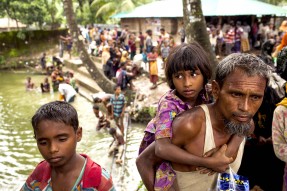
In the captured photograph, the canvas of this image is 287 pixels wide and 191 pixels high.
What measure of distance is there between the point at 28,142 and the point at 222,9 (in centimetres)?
1111

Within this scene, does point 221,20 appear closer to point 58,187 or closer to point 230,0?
point 230,0

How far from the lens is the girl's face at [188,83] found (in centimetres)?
203

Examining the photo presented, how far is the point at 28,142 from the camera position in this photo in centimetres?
906

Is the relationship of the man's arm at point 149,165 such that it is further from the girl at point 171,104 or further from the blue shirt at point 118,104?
the blue shirt at point 118,104

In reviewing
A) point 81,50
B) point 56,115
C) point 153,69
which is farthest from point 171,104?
point 81,50

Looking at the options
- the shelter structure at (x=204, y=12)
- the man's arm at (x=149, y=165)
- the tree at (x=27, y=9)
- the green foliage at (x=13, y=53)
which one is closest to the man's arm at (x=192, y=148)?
the man's arm at (x=149, y=165)

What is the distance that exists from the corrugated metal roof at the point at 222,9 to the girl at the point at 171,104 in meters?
13.4

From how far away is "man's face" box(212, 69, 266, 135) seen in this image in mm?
1663

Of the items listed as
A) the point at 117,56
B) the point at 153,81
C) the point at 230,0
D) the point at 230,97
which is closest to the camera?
the point at 230,97

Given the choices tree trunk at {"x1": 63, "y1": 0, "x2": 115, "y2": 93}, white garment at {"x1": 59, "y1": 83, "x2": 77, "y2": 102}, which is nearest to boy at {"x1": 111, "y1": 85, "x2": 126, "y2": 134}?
tree trunk at {"x1": 63, "y1": 0, "x2": 115, "y2": 93}

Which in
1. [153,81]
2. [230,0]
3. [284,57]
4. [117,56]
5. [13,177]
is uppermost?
[230,0]

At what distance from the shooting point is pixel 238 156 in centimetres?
185

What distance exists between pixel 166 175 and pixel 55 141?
27.2 inches

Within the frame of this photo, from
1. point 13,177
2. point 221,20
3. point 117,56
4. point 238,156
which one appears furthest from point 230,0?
point 238,156
